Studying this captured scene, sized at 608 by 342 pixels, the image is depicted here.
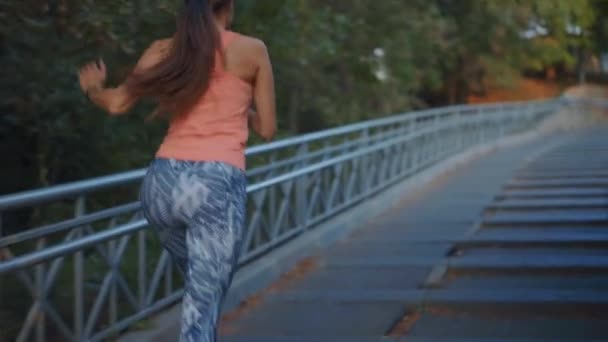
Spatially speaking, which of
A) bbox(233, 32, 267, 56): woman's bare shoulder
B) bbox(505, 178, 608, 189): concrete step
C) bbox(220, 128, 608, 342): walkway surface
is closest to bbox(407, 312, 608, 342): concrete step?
bbox(220, 128, 608, 342): walkway surface

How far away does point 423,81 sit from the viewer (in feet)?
106

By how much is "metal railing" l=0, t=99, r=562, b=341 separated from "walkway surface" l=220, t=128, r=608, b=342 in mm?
490

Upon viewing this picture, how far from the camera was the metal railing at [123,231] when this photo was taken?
5254mm

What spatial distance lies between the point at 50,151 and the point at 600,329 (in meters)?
6.03

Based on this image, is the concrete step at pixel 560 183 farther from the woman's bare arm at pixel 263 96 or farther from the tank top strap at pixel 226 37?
the tank top strap at pixel 226 37

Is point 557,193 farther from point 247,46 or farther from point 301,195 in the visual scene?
point 247,46

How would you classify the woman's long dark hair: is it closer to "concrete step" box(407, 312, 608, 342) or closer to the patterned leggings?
the patterned leggings

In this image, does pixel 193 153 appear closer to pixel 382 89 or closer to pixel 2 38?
pixel 2 38

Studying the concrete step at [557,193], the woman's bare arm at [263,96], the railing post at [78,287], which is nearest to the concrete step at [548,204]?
the concrete step at [557,193]

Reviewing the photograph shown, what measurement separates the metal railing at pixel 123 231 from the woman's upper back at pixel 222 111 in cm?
111

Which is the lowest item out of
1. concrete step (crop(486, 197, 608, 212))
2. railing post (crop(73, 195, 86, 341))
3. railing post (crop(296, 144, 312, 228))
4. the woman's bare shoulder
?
concrete step (crop(486, 197, 608, 212))

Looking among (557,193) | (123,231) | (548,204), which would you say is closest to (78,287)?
(123,231)

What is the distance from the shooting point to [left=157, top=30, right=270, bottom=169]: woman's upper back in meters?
4.09

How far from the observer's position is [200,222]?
412 centimetres
